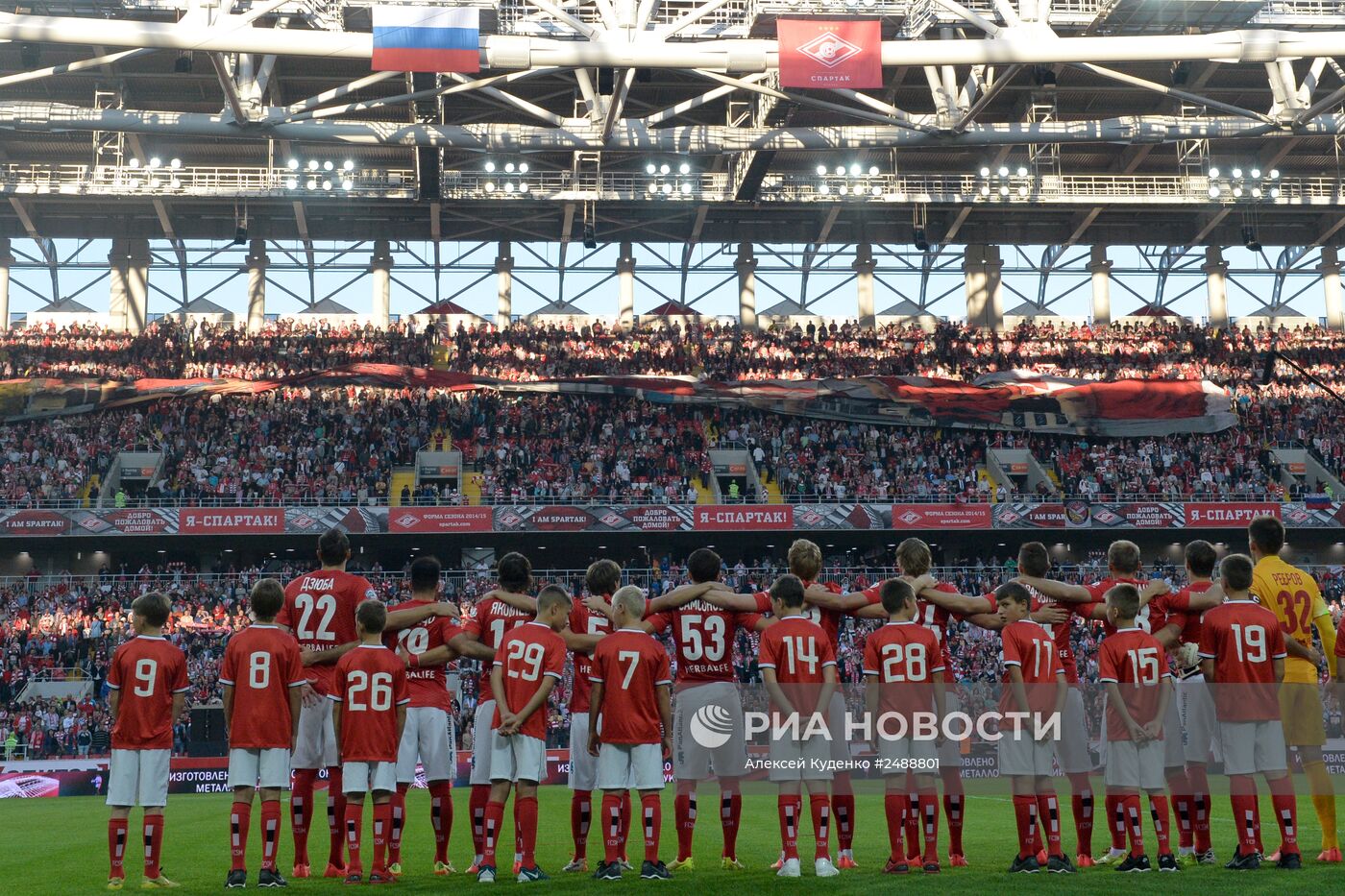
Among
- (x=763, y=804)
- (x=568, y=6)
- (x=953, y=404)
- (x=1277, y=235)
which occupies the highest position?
(x=568, y=6)

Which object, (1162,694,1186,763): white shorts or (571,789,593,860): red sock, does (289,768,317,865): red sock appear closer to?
(571,789,593,860): red sock

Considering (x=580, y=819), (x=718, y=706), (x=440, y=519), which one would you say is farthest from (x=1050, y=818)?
(x=440, y=519)

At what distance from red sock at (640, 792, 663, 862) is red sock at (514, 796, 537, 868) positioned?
805 millimetres

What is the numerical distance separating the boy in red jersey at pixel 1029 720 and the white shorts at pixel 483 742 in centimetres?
389

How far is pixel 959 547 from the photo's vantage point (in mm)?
44156

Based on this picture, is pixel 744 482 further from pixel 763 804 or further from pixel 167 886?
pixel 167 886

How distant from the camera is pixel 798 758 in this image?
9.84 meters

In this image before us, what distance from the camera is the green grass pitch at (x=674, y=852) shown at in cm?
902

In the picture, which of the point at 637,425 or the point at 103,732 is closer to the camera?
the point at 103,732

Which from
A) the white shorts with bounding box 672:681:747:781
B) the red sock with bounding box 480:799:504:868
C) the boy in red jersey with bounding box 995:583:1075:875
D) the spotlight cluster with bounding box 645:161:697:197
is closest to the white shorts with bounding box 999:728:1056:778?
the boy in red jersey with bounding box 995:583:1075:875

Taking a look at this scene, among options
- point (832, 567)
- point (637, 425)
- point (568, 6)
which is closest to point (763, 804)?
point (832, 567)

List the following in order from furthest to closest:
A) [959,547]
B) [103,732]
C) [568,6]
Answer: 1. [959,547]
2. [568,6]
3. [103,732]

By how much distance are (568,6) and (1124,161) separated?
23604 millimetres

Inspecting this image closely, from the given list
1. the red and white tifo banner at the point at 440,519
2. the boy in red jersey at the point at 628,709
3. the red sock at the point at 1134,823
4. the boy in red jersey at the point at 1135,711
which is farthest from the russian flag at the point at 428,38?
the red sock at the point at 1134,823
